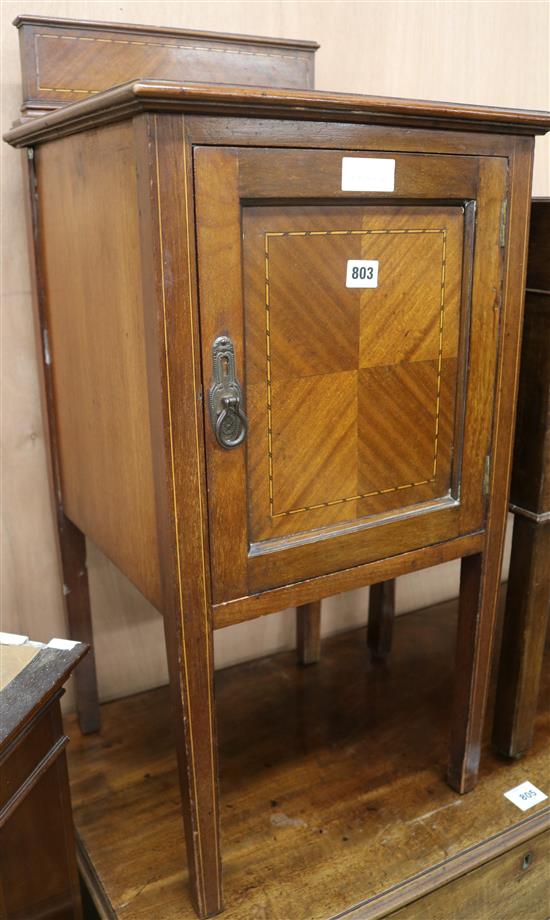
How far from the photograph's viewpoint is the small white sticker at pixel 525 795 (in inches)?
50.2

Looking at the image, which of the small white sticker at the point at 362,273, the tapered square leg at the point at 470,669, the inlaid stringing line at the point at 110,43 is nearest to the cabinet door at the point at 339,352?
the small white sticker at the point at 362,273

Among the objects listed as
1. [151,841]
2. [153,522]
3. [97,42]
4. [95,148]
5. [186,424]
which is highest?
[97,42]

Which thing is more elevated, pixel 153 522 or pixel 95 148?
pixel 95 148

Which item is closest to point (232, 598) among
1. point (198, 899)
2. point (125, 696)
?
point (198, 899)

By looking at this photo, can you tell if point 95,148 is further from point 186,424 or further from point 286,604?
point 286,604

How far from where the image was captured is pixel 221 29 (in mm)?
1403

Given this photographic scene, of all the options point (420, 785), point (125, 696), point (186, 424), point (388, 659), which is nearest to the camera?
point (186, 424)

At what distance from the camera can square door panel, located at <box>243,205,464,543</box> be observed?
912 millimetres

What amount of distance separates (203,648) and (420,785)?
1.86ft

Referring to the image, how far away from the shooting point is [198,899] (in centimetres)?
107

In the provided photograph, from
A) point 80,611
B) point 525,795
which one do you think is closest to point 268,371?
point 80,611

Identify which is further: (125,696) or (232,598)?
(125,696)

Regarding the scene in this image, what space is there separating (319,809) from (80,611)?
1.72ft

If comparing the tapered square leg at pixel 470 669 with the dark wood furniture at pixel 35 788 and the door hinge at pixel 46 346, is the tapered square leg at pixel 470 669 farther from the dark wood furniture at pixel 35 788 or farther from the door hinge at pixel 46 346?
the door hinge at pixel 46 346
